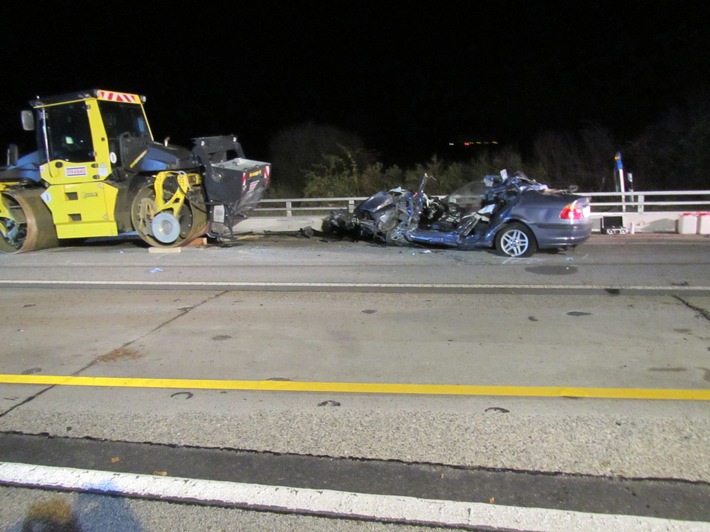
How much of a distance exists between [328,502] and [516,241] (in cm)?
805

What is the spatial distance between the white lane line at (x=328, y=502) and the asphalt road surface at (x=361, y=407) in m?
0.01

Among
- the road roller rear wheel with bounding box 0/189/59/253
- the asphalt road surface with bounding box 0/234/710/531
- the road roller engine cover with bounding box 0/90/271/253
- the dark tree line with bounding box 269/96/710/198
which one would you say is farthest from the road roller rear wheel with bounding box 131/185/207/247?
the dark tree line with bounding box 269/96/710/198

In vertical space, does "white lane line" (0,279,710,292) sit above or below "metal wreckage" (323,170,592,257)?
below

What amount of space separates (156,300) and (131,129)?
6349mm

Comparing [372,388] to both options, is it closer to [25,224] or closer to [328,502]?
[328,502]

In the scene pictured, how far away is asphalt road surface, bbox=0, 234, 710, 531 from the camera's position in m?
3.02

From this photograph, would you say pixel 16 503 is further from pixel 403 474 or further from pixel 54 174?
pixel 54 174

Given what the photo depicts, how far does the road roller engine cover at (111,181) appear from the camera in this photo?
11.8 metres

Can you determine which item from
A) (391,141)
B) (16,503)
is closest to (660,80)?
(391,141)

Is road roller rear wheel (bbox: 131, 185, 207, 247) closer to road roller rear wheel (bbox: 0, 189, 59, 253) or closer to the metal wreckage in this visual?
road roller rear wheel (bbox: 0, 189, 59, 253)

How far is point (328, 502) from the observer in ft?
9.98

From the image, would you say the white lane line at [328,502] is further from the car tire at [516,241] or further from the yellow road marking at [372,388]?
the car tire at [516,241]

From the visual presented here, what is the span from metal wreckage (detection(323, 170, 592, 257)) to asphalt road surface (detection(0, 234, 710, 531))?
2100 millimetres

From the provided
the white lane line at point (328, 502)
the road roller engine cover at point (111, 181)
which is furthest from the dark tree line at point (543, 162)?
the white lane line at point (328, 502)
